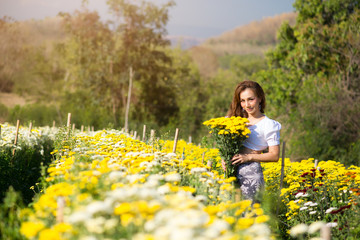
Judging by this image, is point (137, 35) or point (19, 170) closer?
point (19, 170)

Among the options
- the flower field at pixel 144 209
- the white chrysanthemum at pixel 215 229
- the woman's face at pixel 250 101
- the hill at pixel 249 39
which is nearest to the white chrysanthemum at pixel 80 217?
the flower field at pixel 144 209

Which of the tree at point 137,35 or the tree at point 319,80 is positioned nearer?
the tree at point 319,80

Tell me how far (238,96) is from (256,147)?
0.63 metres

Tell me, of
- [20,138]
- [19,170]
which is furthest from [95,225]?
[20,138]

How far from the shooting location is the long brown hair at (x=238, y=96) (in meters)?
3.95

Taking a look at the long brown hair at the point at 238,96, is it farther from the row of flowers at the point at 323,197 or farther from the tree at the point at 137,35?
the tree at the point at 137,35

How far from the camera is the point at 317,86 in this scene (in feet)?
43.1

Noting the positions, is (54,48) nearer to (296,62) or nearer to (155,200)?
(296,62)

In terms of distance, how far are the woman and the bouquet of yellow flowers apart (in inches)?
3.0

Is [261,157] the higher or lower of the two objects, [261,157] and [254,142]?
the lower

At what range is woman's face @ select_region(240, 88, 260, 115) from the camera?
3927 millimetres

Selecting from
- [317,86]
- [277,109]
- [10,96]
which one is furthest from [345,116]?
[10,96]

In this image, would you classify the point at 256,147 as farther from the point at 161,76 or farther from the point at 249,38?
the point at 249,38

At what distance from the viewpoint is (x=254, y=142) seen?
3.89 meters
